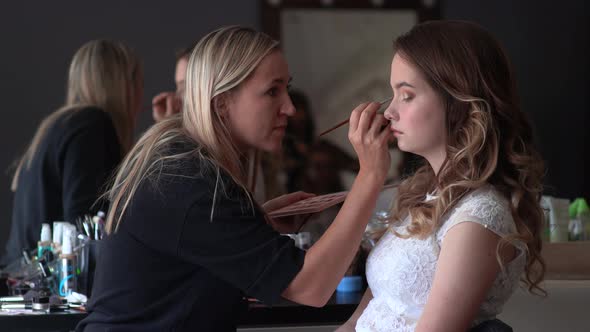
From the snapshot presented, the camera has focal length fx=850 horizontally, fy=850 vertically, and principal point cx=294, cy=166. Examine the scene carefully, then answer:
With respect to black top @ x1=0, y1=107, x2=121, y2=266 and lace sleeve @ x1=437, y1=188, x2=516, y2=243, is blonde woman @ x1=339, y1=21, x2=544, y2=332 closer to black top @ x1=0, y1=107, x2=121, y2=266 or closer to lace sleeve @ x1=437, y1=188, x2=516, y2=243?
lace sleeve @ x1=437, y1=188, x2=516, y2=243

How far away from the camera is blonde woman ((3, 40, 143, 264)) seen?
288 cm

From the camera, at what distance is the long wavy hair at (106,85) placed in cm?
305

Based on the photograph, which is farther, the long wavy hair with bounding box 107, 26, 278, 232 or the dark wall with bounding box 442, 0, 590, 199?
the dark wall with bounding box 442, 0, 590, 199

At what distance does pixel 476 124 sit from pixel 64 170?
1.69m

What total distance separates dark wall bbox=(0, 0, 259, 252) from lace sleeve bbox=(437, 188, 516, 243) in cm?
354

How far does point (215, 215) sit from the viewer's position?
62.4 inches

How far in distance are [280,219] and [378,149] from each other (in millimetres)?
413

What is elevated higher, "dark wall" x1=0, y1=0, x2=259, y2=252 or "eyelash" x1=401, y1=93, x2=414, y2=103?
"eyelash" x1=401, y1=93, x2=414, y2=103

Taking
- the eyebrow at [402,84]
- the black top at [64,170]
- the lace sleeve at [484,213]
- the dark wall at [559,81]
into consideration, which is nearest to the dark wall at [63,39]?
the dark wall at [559,81]

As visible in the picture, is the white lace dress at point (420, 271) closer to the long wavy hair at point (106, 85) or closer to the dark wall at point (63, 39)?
the long wavy hair at point (106, 85)

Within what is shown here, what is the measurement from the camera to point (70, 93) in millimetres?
3127

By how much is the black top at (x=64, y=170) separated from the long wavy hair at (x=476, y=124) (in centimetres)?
148

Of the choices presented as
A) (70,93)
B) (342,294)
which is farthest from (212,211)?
(70,93)

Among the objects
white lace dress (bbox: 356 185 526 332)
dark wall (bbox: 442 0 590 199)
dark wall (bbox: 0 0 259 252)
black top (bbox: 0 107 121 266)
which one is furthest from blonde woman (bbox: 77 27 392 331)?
dark wall (bbox: 442 0 590 199)
